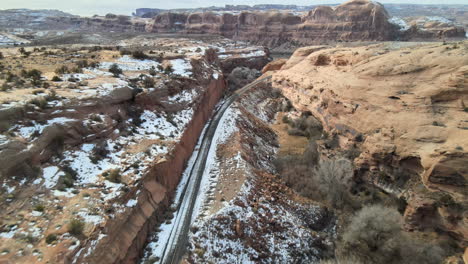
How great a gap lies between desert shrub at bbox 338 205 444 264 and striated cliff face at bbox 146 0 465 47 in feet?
323

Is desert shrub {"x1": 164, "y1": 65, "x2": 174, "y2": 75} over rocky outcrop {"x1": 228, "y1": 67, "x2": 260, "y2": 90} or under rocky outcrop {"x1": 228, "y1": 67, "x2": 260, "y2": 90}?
over

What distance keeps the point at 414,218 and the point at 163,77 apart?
72.3 ft

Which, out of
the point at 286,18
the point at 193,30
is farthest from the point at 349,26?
the point at 193,30

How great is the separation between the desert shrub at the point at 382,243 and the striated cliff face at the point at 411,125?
6.12 ft

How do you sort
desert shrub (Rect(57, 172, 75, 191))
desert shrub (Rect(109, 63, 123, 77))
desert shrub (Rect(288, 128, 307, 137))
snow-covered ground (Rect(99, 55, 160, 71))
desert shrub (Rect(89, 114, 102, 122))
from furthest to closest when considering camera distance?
desert shrub (Rect(288, 128, 307, 137)), snow-covered ground (Rect(99, 55, 160, 71)), desert shrub (Rect(109, 63, 123, 77)), desert shrub (Rect(89, 114, 102, 122)), desert shrub (Rect(57, 172, 75, 191))

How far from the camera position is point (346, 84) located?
24.6 metres

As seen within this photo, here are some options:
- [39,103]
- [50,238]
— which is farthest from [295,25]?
[50,238]

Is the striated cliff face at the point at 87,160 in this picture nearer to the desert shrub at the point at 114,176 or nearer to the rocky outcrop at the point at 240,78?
the desert shrub at the point at 114,176

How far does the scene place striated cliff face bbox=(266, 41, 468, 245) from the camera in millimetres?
14164

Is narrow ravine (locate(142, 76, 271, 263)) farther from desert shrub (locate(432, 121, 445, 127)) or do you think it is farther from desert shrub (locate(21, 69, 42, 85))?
desert shrub (locate(432, 121, 445, 127))

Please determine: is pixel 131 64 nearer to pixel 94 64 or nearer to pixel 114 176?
pixel 94 64

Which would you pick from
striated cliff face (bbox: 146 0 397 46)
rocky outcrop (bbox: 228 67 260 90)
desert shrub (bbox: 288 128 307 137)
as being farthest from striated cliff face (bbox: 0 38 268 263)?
striated cliff face (bbox: 146 0 397 46)

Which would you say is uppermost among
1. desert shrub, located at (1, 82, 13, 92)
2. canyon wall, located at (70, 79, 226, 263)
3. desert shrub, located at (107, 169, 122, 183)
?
desert shrub, located at (1, 82, 13, 92)

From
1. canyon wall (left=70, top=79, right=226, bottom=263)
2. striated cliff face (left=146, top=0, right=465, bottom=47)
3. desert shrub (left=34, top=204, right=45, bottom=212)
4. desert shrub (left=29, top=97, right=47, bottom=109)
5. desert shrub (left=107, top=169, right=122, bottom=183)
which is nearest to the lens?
desert shrub (left=34, top=204, right=45, bottom=212)
